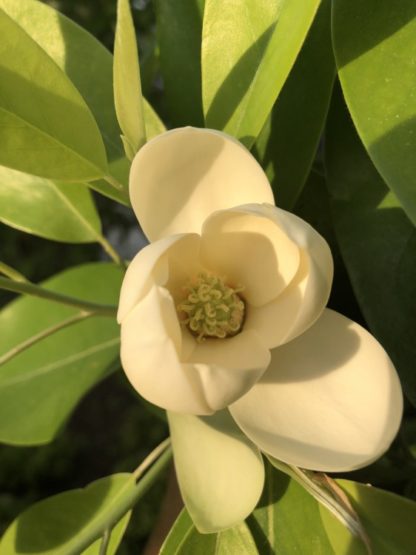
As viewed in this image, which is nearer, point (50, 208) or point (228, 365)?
point (228, 365)

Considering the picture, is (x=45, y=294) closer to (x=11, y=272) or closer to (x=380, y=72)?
(x=11, y=272)

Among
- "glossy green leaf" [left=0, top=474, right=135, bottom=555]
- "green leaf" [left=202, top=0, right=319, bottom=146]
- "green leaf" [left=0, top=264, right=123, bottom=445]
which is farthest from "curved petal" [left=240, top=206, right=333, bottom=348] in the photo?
"green leaf" [left=0, top=264, right=123, bottom=445]

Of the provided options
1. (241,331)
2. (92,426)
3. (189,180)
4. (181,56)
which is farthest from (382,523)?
(92,426)

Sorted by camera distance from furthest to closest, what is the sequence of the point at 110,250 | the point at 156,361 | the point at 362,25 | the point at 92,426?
1. the point at 92,426
2. the point at 110,250
3. the point at 362,25
4. the point at 156,361

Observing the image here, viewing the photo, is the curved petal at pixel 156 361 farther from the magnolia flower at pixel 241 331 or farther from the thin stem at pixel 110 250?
the thin stem at pixel 110 250

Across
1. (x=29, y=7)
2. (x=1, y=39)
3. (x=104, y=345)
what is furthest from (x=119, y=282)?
(x=1, y=39)

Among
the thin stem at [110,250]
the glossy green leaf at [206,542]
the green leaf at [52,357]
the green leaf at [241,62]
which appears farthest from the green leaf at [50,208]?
the glossy green leaf at [206,542]
